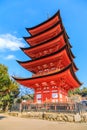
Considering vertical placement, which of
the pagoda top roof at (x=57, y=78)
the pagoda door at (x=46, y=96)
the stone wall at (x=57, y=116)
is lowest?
the stone wall at (x=57, y=116)

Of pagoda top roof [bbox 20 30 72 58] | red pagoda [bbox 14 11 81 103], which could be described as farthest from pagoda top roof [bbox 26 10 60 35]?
pagoda top roof [bbox 20 30 72 58]

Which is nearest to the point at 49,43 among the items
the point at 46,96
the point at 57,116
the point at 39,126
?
the point at 46,96

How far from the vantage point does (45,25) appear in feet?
85.9

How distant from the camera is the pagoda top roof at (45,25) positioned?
82.9 feet

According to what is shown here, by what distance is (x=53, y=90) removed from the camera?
65.0 ft

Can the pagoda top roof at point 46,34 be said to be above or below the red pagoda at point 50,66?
above

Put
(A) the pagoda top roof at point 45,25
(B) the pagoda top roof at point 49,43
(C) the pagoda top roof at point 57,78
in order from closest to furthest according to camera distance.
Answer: (C) the pagoda top roof at point 57,78
(B) the pagoda top roof at point 49,43
(A) the pagoda top roof at point 45,25

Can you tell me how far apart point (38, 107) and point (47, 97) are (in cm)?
255

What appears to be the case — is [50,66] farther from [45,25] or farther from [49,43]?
[45,25]

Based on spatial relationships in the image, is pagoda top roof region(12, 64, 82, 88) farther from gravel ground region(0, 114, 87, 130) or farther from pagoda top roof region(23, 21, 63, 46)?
pagoda top roof region(23, 21, 63, 46)

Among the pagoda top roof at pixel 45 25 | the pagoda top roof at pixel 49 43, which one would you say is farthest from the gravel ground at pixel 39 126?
the pagoda top roof at pixel 45 25

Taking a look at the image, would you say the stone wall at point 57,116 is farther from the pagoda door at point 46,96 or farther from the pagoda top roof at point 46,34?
the pagoda top roof at point 46,34

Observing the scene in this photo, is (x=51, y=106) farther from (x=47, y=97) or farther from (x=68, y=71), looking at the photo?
(x=68, y=71)

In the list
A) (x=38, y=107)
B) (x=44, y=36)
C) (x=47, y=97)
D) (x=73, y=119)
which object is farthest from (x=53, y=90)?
(x=44, y=36)
